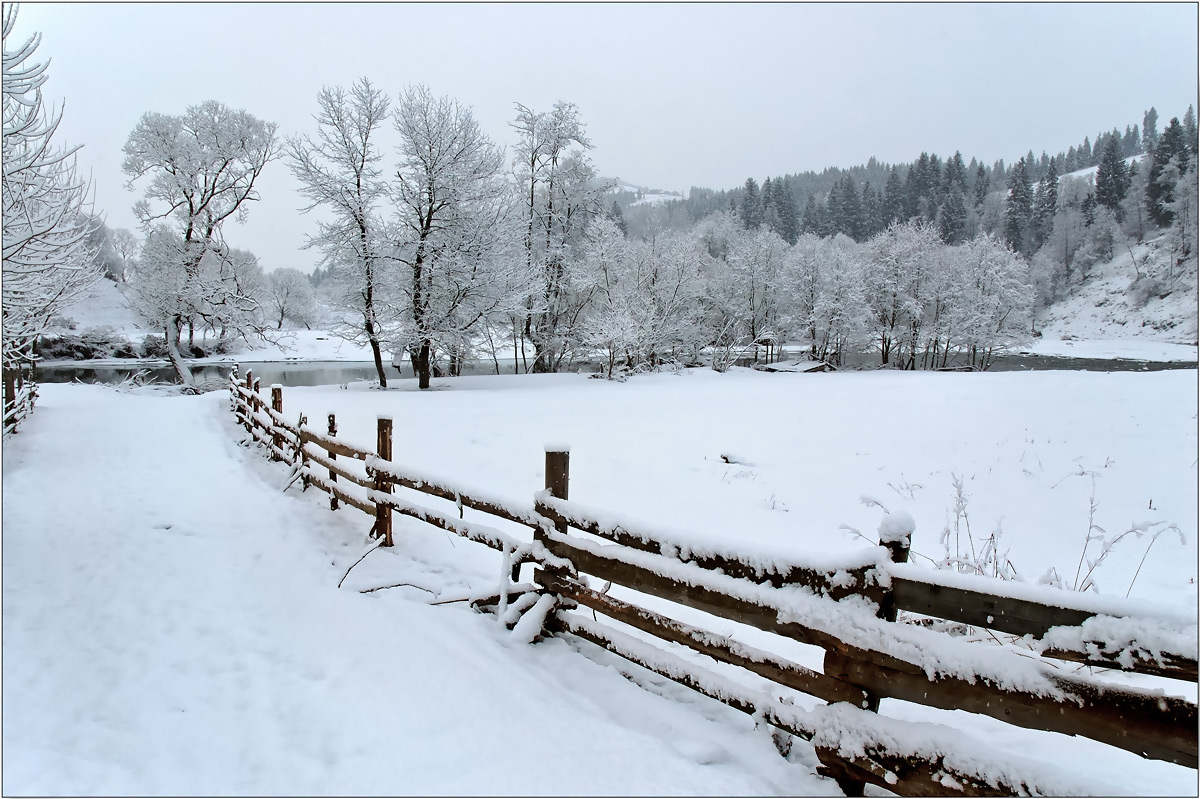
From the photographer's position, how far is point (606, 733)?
9.74 ft

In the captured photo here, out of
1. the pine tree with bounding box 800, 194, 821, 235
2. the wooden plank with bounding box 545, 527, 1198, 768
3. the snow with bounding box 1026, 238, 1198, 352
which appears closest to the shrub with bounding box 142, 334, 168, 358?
the wooden plank with bounding box 545, 527, 1198, 768

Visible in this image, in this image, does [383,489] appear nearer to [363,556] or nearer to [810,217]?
[363,556]

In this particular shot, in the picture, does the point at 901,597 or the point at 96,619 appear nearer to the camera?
the point at 901,597

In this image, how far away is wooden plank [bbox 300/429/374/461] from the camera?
20.2 ft

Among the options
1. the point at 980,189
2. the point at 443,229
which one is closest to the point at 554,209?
the point at 443,229

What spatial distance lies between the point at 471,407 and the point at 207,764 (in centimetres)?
1336

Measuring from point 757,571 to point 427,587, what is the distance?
3033mm

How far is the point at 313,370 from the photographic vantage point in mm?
38031

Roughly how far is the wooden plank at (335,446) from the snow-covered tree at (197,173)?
69.3 ft

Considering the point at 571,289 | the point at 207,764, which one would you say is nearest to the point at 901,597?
the point at 207,764

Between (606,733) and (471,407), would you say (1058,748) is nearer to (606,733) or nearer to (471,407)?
(606,733)

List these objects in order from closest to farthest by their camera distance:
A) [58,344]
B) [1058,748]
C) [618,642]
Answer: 1. [1058,748]
2. [618,642]
3. [58,344]

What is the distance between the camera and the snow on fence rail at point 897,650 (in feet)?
6.27

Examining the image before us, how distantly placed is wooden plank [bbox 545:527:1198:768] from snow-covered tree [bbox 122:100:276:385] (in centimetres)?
2773
